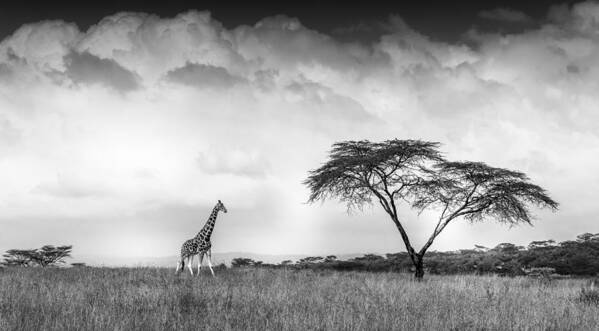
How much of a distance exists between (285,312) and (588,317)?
5877 mm

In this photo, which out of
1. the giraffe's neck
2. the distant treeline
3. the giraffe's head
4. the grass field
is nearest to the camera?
the grass field

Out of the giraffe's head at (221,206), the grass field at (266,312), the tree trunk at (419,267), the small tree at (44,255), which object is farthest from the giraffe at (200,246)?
the small tree at (44,255)

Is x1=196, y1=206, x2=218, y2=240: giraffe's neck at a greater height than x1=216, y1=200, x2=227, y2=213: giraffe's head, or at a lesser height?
lesser

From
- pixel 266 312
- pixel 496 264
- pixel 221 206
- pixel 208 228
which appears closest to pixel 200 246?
pixel 208 228

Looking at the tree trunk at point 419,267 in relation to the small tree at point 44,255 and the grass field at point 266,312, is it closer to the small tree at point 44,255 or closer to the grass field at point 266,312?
the grass field at point 266,312

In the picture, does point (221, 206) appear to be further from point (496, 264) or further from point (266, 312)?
point (496, 264)

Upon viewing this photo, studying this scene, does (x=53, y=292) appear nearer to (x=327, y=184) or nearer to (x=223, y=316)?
(x=223, y=316)

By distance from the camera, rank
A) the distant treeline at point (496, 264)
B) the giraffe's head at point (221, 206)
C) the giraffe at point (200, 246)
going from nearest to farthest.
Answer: the giraffe at point (200, 246) → the giraffe's head at point (221, 206) → the distant treeline at point (496, 264)

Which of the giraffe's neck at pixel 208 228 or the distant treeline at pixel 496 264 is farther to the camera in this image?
the distant treeline at pixel 496 264

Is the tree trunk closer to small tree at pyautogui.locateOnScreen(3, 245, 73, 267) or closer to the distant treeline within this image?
the distant treeline

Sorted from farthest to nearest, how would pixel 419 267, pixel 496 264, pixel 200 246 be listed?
1. pixel 496 264
2. pixel 419 267
3. pixel 200 246

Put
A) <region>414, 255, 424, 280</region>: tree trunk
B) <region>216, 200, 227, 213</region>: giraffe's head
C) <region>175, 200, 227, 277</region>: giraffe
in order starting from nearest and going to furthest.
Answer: <region>175, 200, 227, 277</region>: giraffe, <region>216, 200, 227, 213</region>: giraffe's head, <region>414, 255, 424, 280</region>: tree trunk

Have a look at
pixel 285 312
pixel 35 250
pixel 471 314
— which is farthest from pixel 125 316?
pixel 35 250

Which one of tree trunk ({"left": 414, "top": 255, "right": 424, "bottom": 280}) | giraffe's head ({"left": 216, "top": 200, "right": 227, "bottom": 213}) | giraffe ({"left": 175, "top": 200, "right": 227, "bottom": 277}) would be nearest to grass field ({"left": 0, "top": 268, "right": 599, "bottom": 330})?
giraffe ({"left": 175, "top": 200, "right": 227, "bottom": 277})
